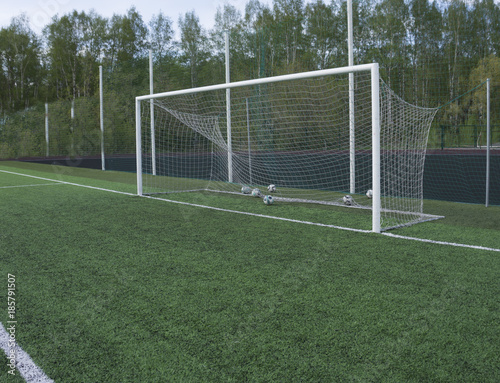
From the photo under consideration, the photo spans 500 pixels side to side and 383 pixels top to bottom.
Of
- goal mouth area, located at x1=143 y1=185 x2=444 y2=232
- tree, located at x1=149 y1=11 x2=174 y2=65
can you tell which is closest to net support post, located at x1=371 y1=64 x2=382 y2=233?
goal mouth area, located at x1=143 y1=185 x2=444 y2=232

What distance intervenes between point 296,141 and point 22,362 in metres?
8.31

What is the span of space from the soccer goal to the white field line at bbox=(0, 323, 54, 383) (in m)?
3.57

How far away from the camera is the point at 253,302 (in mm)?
2750

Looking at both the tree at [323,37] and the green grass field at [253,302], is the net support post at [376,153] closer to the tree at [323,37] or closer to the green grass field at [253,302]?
the green grass field at [253,302]

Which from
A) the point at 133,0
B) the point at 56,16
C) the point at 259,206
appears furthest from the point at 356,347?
the point at 133,0

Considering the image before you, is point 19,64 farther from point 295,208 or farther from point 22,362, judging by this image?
point 22,362

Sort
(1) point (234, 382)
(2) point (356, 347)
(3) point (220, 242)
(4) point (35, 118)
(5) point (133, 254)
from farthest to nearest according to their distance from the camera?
1. (4) point (35, 118)
2. (3) point (220, 242)
3. (5) point (133, 254)
4. (2) point (356, 347)
5. (1) point (234, 382)

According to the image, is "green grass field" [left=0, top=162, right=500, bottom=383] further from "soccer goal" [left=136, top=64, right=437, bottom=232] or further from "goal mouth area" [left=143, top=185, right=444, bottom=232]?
"soccer goal" [left=136, top=64, right=437, bottom=232]

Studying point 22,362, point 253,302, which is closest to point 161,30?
point 253,302

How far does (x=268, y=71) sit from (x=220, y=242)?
7375 mm

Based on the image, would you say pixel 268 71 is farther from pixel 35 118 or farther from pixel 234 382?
pixel 35 118

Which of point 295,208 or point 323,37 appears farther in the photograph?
point 323,37

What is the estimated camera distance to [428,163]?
16.3 m

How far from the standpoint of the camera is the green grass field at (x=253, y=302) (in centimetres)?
199
